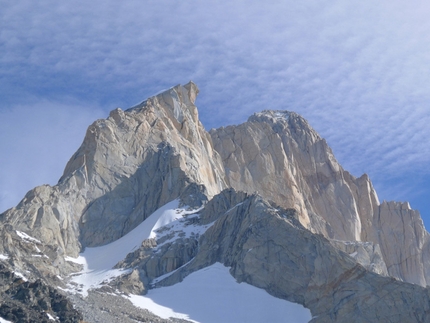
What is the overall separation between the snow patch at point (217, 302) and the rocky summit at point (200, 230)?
0.75 ft

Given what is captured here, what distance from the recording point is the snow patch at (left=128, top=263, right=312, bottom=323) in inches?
4267

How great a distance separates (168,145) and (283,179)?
21278mm

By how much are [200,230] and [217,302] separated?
18432mm

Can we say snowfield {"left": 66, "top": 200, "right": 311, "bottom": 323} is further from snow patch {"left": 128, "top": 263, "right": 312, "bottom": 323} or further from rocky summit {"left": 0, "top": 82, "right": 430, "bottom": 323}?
rocky summit {"left": 0, "top": 82, "right": 430, "bottom": 323}

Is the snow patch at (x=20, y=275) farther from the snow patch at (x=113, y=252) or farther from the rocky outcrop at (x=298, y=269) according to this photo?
the rocky outcrop at (x=298, y=269)

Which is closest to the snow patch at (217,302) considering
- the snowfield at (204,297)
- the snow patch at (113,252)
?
the snowfield at (204,297)

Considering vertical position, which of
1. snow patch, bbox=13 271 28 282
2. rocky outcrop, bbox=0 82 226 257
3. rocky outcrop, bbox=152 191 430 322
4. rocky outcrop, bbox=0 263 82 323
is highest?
rocky outcrop, bbox=0 82 226 257

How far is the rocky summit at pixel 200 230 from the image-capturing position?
354 ft

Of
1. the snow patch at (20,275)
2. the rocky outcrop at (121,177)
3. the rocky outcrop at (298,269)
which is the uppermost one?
the rocky outcrop at (121,177)

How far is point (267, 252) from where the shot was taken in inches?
4594

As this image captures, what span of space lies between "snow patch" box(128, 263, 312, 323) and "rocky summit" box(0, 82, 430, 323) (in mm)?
229

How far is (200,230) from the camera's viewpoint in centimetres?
12862

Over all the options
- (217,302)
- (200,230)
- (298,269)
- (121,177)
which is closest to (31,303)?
(217,302)

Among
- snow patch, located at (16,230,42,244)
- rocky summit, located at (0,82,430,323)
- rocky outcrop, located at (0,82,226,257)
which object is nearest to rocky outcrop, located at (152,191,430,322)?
rocky summit, located at (0,82,430,323)
